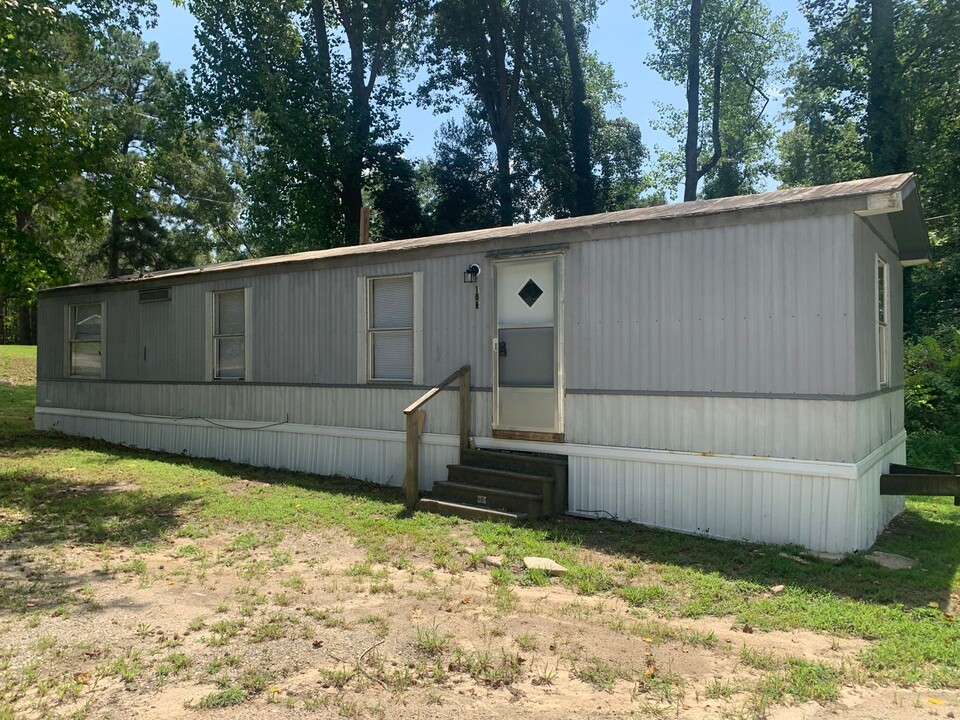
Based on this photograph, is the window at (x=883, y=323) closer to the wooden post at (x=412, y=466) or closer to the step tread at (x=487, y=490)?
the step tread at (x=487, y=490)

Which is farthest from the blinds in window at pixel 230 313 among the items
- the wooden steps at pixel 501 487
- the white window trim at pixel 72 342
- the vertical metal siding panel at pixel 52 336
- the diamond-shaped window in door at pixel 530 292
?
the diamond-shaped window in door at pixel 530 292

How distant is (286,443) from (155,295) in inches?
147

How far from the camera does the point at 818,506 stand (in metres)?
5.97

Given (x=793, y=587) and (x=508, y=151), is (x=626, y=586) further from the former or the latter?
(x=508, y=151)

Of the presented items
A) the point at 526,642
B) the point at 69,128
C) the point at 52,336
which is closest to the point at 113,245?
the point at 52,336

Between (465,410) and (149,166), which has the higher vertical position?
(149,166)

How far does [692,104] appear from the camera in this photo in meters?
24.5

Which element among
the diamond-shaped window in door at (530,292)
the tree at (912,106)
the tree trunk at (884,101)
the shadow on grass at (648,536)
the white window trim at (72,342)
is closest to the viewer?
the shadow on grass at (648,536)

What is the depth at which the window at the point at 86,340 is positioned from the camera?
42.0 feet

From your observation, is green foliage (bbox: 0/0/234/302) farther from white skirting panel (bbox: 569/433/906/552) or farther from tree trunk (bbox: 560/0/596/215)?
tree trunk (bbox: 560/0/596/215)

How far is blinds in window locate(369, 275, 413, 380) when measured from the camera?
8852 mm

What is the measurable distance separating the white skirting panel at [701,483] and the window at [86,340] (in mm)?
5672

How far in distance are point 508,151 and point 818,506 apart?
21.7 meters

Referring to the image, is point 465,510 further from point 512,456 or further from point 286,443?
point 286,443
